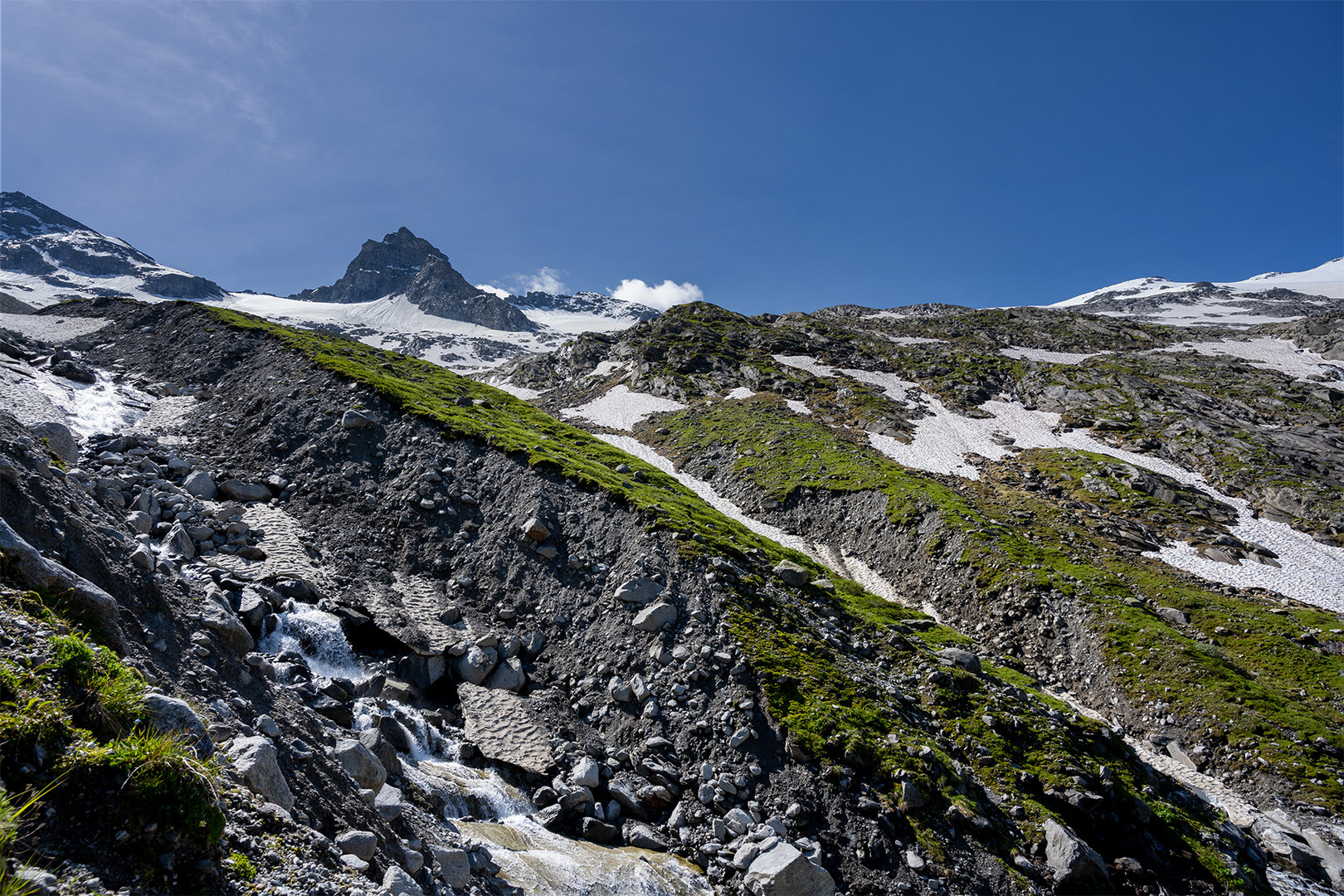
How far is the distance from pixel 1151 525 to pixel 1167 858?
36.2m

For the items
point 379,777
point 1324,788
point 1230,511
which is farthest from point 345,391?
point 1230,511

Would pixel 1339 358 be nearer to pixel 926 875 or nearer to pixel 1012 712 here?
pixel 1012 712

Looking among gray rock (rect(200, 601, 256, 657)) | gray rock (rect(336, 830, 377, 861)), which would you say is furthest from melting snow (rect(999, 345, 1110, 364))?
gray rock (rect(336, 830, 377, 861))

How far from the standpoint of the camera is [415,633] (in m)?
19.8

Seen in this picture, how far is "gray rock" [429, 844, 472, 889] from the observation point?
398 inches

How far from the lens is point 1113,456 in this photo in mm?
55281

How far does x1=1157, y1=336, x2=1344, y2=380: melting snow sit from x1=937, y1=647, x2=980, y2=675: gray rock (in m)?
104

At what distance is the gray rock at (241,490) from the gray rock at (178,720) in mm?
21693

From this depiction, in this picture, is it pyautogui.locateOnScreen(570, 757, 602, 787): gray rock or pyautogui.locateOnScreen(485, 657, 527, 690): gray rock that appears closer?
pyautogui.locateOnScreen(570, 757, 602, 787): gray rock

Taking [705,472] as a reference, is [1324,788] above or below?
below

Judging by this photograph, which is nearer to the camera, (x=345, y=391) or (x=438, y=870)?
(x=438, y=870)

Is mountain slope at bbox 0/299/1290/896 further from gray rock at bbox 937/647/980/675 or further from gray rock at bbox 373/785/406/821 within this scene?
gray rock at bbox 937/647/980/675

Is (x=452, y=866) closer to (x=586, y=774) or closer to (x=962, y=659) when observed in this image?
(x=586, y=774)

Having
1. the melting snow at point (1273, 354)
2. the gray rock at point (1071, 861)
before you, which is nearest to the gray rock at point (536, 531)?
the gray rock at point (1071, 861)
